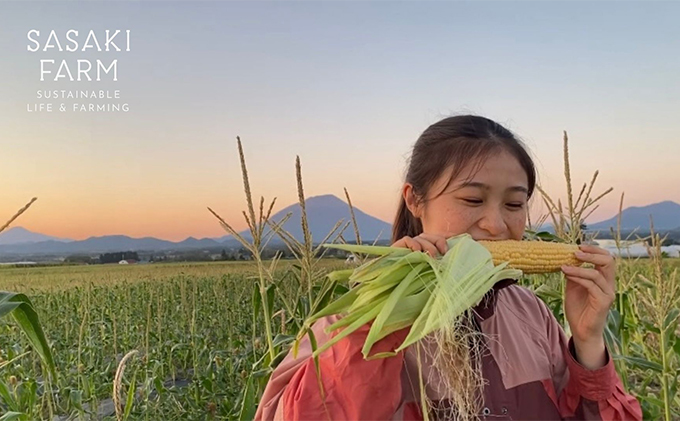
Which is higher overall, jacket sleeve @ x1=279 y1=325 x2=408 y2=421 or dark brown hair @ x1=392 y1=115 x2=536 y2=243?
dark brown hair @ x1=392 y1=115 x2=536 y2=243

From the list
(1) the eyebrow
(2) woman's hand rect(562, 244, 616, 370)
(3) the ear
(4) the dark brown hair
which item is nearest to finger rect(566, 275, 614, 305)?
(2) woman's hand rect(562, 244, 616, 370)

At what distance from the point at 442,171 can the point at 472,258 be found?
0.61 meters

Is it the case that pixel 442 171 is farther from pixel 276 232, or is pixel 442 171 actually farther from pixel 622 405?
pixel 622 405

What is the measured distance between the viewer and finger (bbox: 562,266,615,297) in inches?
68.2

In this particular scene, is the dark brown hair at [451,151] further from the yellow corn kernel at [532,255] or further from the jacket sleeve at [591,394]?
the jacket sleeve at [591,394]

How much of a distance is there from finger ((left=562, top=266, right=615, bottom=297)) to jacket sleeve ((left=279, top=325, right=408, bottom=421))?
62 centimetres

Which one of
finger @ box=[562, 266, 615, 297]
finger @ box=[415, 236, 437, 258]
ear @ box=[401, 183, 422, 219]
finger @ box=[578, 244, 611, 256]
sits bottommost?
finger @ box=[562, 266, 615, 297]

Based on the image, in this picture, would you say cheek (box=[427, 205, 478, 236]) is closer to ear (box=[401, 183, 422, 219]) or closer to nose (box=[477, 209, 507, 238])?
nose (box=[477, 209, 507, 238])

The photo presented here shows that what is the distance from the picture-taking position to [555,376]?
2.01 metres

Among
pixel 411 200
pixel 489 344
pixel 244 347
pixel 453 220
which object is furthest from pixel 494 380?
pixel 244 347

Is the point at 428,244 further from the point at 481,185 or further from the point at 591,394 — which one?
the point at 591,394

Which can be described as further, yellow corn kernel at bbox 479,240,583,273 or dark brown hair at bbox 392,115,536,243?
dark brown hair at bbox 392,115,536,243

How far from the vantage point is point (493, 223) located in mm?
1776

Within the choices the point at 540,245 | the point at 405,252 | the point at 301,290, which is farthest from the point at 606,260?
the point at 301,290
